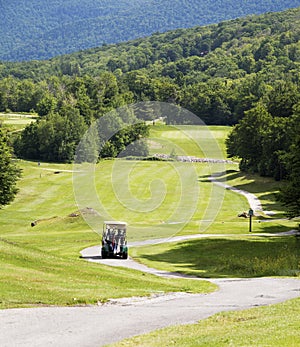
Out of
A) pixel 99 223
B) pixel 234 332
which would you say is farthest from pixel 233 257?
pixel 234 332

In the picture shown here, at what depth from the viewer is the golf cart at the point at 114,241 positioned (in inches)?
1875

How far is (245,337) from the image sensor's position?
759 inches

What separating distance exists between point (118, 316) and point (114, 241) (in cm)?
2518

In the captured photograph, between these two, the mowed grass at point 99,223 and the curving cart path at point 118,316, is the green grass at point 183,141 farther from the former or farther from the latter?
the curving cart path at point 118,316

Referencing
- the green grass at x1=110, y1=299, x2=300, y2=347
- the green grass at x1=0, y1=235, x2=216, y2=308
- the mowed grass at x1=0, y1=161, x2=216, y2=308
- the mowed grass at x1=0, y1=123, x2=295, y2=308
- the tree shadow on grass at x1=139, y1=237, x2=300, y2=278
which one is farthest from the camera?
the tree shadow on grass at x1=139, y1=237, x2=300, y2=278

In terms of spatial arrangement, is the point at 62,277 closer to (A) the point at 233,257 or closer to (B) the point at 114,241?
(B) the point at 114,241

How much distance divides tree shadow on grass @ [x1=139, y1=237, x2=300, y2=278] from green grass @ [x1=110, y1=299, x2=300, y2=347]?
16.6 m

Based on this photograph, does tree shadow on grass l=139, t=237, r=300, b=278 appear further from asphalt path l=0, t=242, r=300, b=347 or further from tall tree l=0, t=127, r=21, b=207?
tall tree l=0, t=127, r=21, b=207

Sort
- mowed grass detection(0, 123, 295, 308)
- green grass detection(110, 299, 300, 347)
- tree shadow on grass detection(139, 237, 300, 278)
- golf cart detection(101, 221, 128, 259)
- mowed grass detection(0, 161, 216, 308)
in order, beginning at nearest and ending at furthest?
green grass detection(110, 299, 300, 347)
mowed grass detection(0, 161, 216, 308)
mowed grass detection(0, 123, 295, 308)
tree shadow on grass detection(139, 237, 300, 278)
golf cart detection(101, 221, 128, 259)

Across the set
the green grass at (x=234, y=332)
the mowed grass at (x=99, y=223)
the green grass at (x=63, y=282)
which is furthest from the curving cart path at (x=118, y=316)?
the mowed grass at (x=99, y=223)

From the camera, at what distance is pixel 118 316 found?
23.1 meters

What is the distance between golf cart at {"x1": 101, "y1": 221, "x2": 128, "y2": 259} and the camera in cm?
4762

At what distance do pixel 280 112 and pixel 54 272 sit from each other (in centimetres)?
10325

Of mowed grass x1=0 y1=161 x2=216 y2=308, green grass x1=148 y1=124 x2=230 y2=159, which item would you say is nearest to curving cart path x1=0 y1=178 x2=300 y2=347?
mowed grass x1=0 y1=161 x2=216 y2=308
